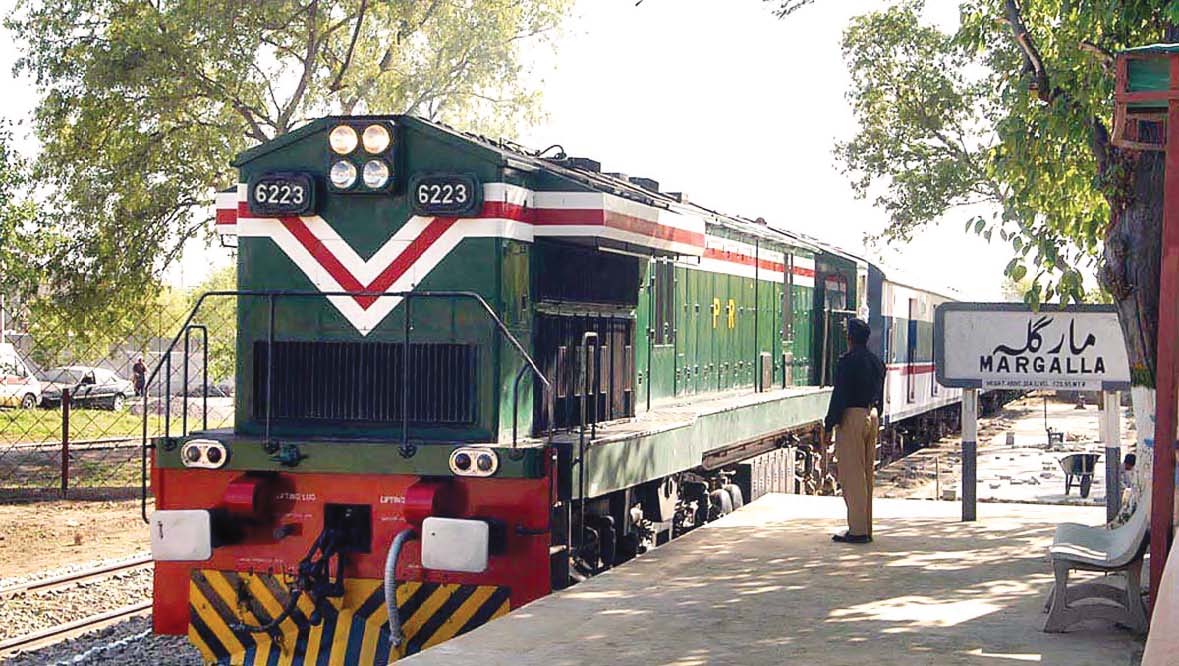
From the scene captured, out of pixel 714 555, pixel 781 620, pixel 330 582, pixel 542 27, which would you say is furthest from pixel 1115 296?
pixel 542 27

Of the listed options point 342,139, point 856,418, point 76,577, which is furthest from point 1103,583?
point 76,577

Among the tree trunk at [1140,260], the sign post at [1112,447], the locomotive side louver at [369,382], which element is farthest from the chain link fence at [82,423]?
the tree trunk at [1140,260]

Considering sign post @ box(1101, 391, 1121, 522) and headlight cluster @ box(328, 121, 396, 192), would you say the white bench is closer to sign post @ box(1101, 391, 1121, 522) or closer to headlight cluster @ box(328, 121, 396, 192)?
sign post @ box(1101, 391, 1121, 522)

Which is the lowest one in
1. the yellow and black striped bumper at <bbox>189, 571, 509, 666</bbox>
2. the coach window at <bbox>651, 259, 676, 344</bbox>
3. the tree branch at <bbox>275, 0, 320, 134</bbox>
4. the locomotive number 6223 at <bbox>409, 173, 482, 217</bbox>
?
the yellow and black striped bumper at <bbox>189, 571, 509, 666</bbox>

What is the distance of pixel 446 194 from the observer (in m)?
8.57

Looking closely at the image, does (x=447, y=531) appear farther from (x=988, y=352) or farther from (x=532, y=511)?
(x=988, y=352)

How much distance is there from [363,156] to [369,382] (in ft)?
4.52

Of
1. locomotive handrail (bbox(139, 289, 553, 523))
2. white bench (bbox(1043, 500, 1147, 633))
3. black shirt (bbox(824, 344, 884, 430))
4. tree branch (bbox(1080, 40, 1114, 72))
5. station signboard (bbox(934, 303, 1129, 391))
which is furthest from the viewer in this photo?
station signboard (bbox(934, 303, 1129, 391))

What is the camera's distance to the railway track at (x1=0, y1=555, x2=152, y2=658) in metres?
10.7

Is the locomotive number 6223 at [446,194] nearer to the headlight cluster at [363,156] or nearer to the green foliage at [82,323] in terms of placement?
the headlight cluster at [363,156]

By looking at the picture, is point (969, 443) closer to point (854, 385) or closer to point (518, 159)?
point (854, 385)

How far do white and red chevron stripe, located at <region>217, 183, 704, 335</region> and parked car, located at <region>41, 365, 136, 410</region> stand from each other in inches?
1182

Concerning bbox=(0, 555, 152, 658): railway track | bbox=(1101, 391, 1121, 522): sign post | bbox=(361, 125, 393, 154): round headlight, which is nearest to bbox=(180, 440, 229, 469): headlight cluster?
bbox=(361, 125, 393, 154): round headlight

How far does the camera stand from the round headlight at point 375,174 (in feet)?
28.4
